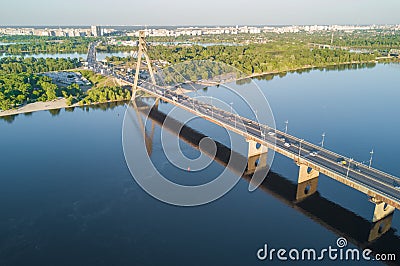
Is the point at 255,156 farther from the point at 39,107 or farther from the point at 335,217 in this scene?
the point at 39,107

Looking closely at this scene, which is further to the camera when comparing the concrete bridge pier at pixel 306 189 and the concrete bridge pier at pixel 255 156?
the concrete bridge pier at pixel 255 156

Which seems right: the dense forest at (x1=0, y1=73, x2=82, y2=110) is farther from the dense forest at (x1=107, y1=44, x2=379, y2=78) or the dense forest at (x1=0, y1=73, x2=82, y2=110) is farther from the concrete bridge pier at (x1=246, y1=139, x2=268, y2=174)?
the concrete bridge pier at (x1=246, y1=139, x2=268, y2=174)

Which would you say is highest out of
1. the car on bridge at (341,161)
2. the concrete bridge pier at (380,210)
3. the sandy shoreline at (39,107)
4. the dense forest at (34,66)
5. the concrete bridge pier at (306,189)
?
the dense forest at (34,66)

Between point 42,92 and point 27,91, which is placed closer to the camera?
point 27,91

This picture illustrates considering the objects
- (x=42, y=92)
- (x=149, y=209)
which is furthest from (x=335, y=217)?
(x=42, y=92)

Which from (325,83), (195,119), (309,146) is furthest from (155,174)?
(325,83)

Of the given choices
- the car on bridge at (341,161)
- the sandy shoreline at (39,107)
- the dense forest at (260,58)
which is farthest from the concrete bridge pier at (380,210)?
the dense forest at (260,58)

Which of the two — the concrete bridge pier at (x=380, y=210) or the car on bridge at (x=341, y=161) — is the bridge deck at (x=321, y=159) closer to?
the car on bridge at (x=341, y=161)
